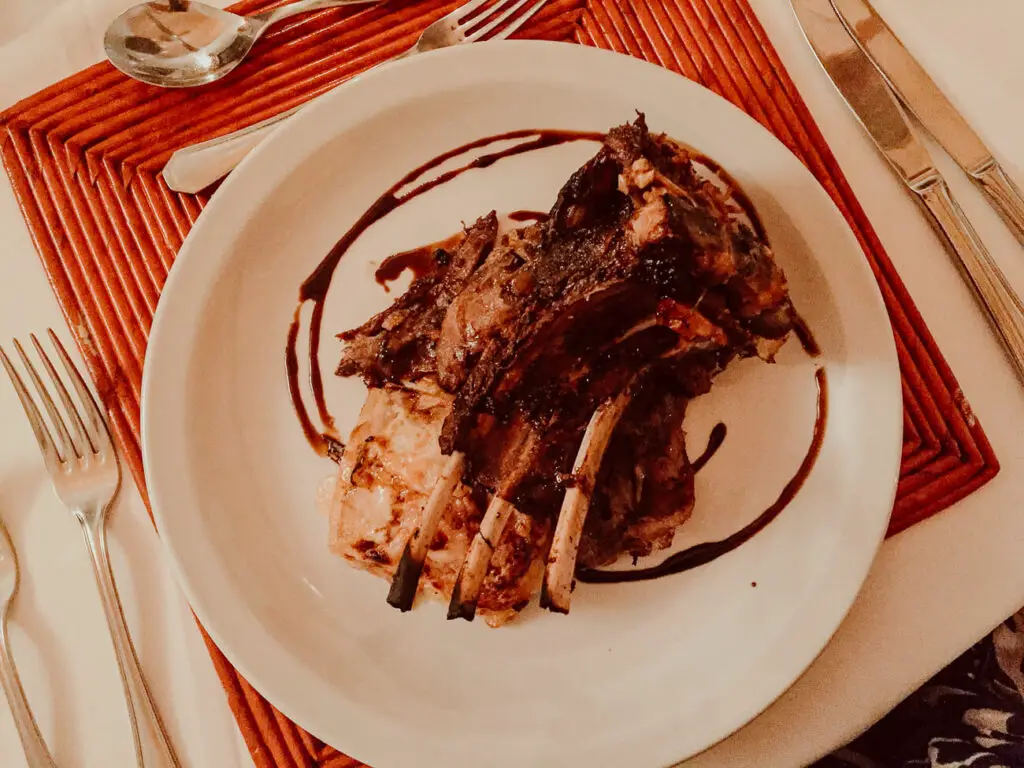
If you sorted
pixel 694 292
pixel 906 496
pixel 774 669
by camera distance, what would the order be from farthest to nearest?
pixel 906 496
pixel 774 669
pixel 694 292

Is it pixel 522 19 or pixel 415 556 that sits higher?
pixel 522 19

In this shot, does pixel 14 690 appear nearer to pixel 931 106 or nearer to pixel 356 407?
pixel 356 407

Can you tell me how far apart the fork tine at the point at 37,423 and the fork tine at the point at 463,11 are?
138 centimetres

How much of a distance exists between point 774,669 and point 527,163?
4.24ft

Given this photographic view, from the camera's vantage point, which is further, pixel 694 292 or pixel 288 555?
pixel 288 555

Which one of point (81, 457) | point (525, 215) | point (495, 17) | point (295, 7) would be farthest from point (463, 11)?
point (81, 457)

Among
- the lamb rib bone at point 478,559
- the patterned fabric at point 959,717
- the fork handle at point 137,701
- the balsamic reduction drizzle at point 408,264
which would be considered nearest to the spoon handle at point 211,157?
the balsamic reduction drizzle at point 408,264

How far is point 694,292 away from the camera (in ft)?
4.62

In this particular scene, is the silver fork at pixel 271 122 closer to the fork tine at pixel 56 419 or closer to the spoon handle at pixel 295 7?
the spoon handle at pixel 295 7

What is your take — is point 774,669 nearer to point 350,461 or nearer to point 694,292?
point 694,292

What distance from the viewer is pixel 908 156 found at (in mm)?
1759

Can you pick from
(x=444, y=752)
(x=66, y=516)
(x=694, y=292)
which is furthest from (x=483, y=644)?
(x=66, y=516)

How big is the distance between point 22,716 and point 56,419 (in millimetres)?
686

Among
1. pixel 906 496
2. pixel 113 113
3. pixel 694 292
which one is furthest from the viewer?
pixel 113 113
